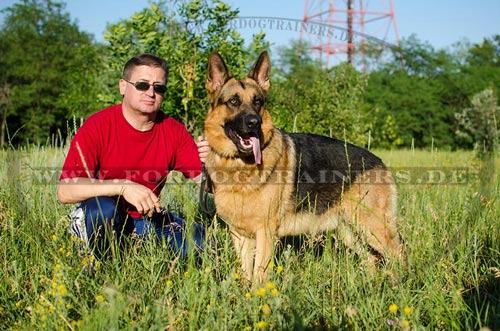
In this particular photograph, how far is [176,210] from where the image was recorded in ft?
14.5

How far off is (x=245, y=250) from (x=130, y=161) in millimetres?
1145

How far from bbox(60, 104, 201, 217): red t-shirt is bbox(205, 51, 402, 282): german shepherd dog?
27 centimetres

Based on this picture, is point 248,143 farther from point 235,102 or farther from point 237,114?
point 235,102

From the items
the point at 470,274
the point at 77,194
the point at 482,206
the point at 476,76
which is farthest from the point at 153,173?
the point at 476,76

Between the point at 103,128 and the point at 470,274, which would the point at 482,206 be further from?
the point at 103,128

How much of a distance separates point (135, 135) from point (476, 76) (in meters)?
26.5

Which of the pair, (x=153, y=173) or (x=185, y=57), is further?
(x=185, y=57)

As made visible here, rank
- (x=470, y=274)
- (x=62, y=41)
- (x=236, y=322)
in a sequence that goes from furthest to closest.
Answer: (x=62, y=41) → (x=470, y=274) → (x=236, y=322)

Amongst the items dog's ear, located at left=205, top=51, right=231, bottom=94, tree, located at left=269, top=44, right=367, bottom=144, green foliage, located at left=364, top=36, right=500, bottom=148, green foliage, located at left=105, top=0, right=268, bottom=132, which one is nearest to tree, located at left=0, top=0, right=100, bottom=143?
green foliage, located at left=364, top=36, right=500, bottom=148

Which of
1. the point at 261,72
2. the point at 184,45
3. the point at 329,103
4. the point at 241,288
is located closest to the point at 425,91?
the point at 329,103

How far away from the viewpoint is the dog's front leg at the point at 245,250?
10.2 feet

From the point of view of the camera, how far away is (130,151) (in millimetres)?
3307

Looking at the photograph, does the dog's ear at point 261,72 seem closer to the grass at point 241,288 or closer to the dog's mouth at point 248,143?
the dog's mouth at point 248,143

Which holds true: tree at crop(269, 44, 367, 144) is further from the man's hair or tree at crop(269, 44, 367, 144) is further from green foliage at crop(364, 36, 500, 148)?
green foliage at crop(364, 36, 500, 148)
